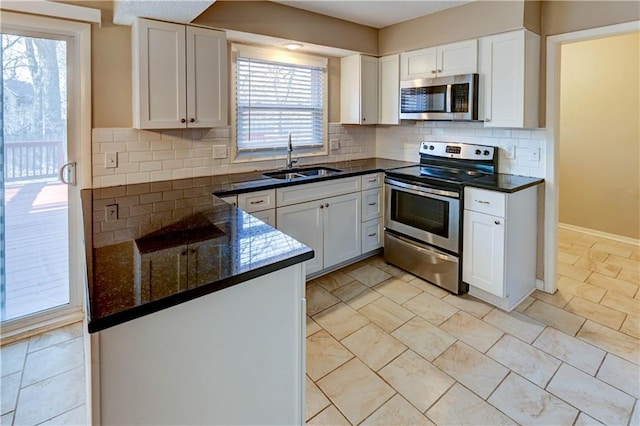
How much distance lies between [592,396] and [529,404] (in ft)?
1.20

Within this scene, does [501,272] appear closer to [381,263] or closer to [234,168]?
[381,263]

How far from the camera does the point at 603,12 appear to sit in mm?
2678

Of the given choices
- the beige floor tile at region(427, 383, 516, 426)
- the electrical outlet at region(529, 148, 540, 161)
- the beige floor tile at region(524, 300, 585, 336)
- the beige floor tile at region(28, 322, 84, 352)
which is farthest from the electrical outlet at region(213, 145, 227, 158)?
the beige floor tile at region(524, 300, 585, 336)

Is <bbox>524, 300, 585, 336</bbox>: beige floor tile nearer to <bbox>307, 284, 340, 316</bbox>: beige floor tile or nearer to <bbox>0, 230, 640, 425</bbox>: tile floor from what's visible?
<bbox>0, 230, 640, 425</bbox>: tile floor

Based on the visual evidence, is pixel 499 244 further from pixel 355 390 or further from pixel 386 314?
pixel 355 390

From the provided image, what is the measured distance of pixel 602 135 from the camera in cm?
439

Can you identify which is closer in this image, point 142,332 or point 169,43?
point 142,332

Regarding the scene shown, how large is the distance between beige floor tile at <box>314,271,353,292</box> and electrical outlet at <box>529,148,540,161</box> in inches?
72.9

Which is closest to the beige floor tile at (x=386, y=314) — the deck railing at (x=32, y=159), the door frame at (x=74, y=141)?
the door frame at (x=74, y=141)

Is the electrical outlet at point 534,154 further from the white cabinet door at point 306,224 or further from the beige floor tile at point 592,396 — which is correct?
the white cabinet door at point 306,224

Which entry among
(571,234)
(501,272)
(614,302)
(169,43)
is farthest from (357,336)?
(571,234)

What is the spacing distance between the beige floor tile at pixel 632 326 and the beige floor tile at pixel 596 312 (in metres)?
0.03

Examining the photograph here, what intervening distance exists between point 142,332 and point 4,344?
2164mm

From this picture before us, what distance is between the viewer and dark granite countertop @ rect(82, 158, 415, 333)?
1.06 m
